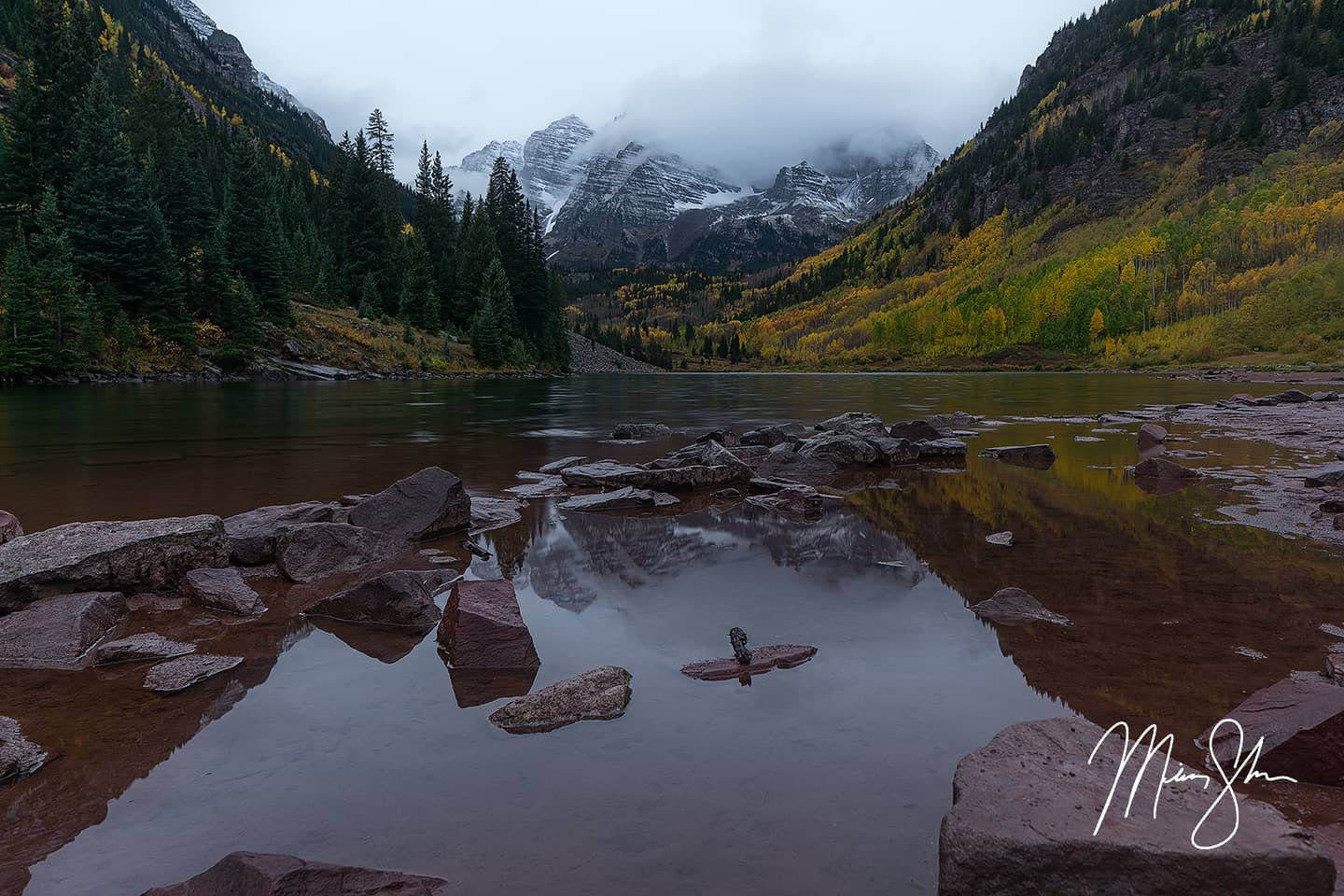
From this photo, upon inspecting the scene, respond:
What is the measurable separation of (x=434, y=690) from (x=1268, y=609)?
25.0ft

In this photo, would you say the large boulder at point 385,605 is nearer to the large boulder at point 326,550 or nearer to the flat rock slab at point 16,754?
the large boulder at point 326,550

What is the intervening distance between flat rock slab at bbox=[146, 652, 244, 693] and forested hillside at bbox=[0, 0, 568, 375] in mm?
53775

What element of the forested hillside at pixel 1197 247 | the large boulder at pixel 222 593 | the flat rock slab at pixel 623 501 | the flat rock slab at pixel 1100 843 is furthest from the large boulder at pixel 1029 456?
the forested hillside at pixel 1197 247

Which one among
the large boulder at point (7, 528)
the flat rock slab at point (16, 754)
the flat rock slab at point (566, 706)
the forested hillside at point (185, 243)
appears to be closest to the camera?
the flat rock slab at point (16, 754)

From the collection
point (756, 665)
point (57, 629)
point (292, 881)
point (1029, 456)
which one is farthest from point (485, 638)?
point (1029, 456)

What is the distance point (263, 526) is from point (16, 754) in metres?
5.29

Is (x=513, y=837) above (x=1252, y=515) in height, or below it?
below

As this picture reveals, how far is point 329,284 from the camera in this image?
82.9 m

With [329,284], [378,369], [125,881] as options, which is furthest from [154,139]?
[125,881]

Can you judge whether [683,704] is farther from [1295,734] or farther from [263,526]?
[263,526]

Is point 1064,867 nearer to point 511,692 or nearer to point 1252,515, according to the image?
point 511,692

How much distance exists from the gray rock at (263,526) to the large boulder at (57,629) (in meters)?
1.77

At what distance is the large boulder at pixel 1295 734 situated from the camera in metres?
3.62

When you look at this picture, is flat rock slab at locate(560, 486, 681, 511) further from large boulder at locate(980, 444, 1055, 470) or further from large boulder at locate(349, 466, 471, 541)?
large boulder at locate(980, 444, 1055, 470)
